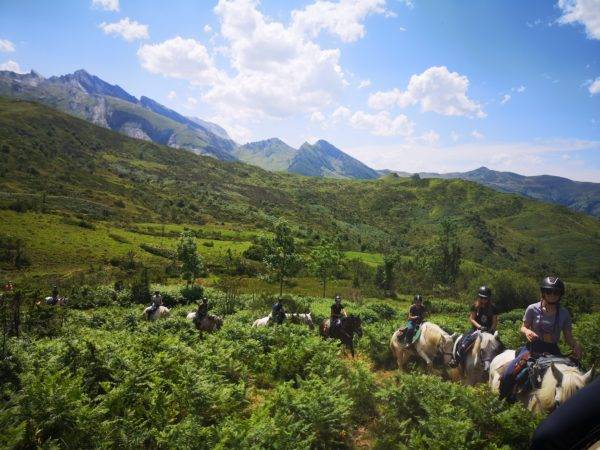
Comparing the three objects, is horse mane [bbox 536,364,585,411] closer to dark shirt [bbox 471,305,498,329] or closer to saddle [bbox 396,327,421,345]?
dark shirt [bbox 471,305,498,329]

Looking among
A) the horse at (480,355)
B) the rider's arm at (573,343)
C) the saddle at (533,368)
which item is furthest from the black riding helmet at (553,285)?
the horse at (480,355)

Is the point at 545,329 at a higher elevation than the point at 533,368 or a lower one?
higher

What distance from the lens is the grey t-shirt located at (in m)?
7.32

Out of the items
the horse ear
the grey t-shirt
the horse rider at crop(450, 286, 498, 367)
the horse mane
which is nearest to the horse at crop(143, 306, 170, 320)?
the horse rider at crop(450, 286, 498, 367)

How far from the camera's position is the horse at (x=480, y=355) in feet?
31.9

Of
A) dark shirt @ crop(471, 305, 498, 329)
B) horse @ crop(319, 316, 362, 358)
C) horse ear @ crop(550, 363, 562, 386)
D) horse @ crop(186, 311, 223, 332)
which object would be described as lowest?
horse @ crop(186, 311, 223, 332)

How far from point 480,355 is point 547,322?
2.84 m

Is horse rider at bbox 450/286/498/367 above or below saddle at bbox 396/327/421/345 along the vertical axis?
above

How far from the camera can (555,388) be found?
6688 mm

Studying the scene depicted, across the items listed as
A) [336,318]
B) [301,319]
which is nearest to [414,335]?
[336,318]

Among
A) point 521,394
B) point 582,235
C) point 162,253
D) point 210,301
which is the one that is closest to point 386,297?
point 210,301

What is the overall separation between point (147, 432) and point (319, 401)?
334 cm

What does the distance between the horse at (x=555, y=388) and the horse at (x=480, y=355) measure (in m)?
2.23

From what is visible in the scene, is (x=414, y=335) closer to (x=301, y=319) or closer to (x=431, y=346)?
(x=431, y=346)
